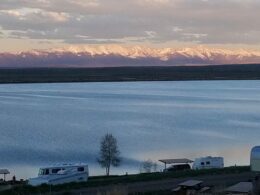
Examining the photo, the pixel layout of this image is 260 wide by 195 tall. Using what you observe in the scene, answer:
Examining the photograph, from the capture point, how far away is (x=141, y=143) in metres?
40.9

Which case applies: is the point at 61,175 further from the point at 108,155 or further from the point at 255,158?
the point at 108,155

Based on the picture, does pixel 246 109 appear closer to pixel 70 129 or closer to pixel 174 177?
pixel 70 129

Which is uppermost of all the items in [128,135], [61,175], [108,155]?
[128,135]

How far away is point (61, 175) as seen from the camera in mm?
21125

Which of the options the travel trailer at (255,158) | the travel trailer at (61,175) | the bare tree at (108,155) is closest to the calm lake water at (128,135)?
the bare tree at (108,155)

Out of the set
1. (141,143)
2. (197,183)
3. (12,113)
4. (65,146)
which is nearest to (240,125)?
(141,143)

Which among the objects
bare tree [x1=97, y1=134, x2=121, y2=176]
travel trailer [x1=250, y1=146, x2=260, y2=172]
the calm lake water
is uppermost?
the calm lake water

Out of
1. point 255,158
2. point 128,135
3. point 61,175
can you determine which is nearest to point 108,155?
point 61,175

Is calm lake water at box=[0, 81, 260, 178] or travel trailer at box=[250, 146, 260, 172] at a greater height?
calm lake water at box=[0, 81, 260, 178]

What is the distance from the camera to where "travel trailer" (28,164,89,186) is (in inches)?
796

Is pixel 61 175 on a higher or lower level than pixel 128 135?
lower

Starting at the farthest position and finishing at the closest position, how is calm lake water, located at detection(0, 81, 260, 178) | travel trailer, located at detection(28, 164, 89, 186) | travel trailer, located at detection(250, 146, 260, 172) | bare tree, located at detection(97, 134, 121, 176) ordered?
calm lake water, located at detection(0, 81, 260, 178), bare tree, located at detection(97, 134, 121, 176), travel trailer, located at detection(28, 164, 89, 186), travel trailer, located at detection(250, 146, 260, 172)

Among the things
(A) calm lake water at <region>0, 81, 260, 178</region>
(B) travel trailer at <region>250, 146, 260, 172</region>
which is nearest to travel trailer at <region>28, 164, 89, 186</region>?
(A) calm lake water at <region>0, 81, 260, 178</region>

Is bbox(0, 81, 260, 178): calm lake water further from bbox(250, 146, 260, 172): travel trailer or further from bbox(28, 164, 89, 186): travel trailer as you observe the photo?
bbox(250, 146, 260, 172): travel trailer
